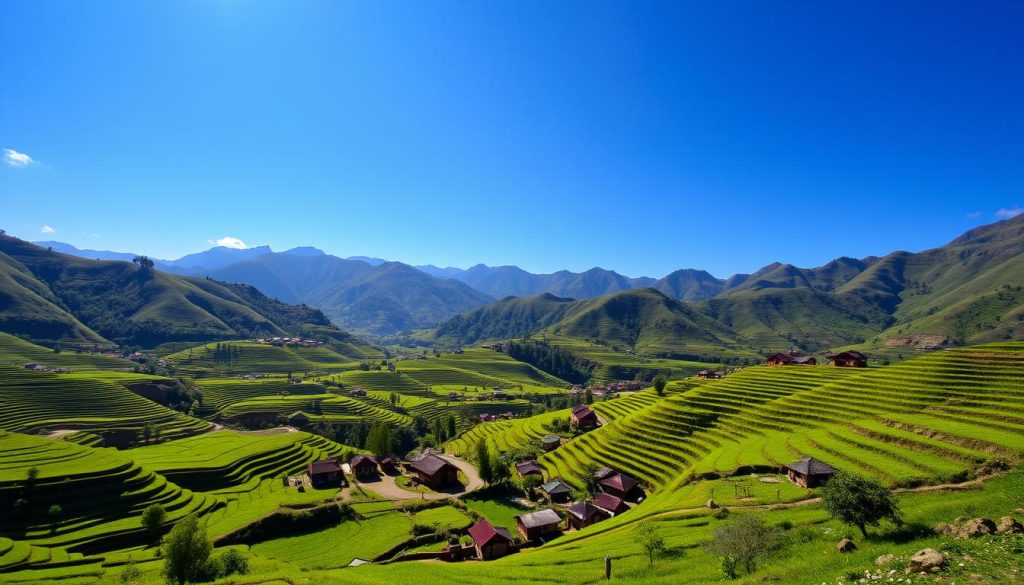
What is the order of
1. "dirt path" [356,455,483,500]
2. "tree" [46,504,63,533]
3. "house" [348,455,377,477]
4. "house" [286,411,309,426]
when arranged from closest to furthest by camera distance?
"tree" [46,504,63,533] → "dirt path" [356,455,483,500] → "house" [348,455,377,477] → "house" [286,411,309,426]

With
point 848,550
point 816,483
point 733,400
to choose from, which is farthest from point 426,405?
point 848,550

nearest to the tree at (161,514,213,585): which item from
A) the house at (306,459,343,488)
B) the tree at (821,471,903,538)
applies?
the tree at (821,471,903,538)

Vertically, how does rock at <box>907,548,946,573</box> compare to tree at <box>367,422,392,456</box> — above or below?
above

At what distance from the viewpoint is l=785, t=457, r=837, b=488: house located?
1381 inches

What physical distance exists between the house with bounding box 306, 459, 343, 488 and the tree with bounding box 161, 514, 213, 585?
4039 cm

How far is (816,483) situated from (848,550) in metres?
17.7

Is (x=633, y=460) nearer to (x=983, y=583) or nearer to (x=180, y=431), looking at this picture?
(x=983, y=583)

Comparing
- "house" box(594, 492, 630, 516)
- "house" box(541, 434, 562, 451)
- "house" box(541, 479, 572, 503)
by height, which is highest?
"house" box(594, 492, 630, 516)

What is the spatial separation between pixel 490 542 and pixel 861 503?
30758mm

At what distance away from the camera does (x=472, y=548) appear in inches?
1656

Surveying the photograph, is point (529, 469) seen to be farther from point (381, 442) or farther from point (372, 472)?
point (381, 442)

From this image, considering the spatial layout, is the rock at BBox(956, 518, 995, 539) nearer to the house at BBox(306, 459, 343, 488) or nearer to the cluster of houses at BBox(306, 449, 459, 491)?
the cluster of houses at BBox(306, 449, 459, 491)

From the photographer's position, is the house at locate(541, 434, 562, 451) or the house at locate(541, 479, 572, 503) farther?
the house at locate(541, 434, 562, 451)

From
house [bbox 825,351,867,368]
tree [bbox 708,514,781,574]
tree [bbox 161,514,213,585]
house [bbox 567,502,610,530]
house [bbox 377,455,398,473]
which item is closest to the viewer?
tree [bbox 708,514,781,574]
